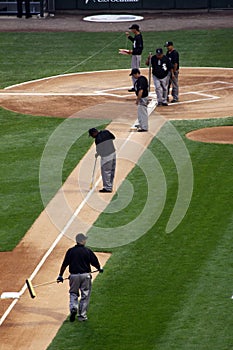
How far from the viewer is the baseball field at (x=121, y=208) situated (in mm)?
18031

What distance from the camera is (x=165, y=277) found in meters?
19.9

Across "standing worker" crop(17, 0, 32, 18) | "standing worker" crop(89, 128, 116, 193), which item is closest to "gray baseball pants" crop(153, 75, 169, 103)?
"standing worker" crop(89, 128, 116, 193)

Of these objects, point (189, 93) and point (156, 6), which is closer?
point (189, 93)

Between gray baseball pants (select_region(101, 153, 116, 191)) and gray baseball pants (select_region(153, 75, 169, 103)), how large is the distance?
28.7ft

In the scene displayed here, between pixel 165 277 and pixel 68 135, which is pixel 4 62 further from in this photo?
pixel 165 277

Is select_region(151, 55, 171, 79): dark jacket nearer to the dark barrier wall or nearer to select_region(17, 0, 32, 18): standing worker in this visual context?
select_region(17, 0, 32, 18): standing worker

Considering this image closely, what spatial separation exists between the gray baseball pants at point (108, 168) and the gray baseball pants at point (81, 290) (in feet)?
22.5

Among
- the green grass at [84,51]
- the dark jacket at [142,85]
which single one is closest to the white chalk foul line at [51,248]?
the dark jacket at [142,85]

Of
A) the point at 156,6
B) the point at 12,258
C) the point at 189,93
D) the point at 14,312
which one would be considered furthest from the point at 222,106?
the point at 156,6

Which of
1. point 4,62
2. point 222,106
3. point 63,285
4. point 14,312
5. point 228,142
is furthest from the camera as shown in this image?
point 4,62

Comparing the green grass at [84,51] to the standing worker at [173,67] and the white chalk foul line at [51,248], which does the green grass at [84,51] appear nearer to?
the standing worker at [173,67]

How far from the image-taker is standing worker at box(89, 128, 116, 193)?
961 inches

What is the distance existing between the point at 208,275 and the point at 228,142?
33.3 feet

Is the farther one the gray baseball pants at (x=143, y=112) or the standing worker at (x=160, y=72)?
the standing worker at (x=160, y=72)
